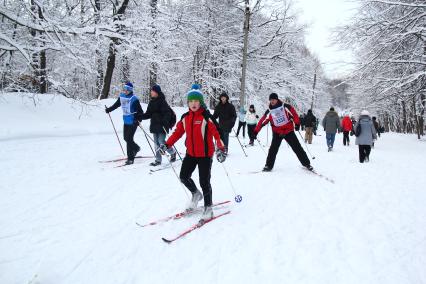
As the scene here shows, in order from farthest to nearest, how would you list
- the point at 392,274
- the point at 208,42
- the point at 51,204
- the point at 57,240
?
the point at 208,42 → the point at 51,204 → the point at 57,240 → the point at 392,274

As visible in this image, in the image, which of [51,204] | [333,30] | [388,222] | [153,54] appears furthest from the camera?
[333,30]

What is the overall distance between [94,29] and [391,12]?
13419mm

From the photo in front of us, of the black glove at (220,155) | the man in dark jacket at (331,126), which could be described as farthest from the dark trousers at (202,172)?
the man in dark jacket at (331,126)

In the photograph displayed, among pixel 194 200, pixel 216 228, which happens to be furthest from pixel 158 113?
pixel 216 228

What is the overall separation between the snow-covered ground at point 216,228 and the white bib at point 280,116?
1.21m

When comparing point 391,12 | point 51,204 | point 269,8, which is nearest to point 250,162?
point 51,204

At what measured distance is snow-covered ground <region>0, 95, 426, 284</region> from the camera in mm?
3277

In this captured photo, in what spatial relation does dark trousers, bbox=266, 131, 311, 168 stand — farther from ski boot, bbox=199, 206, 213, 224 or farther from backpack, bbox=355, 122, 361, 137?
ski boot, bbox=199, 206, 213, 224

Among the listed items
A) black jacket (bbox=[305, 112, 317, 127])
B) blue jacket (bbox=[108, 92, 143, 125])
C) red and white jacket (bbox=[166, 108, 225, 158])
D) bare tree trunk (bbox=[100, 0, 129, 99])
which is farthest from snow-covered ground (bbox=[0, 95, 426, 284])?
bare tree trunk (bbox=[100, 0, 129, 99])

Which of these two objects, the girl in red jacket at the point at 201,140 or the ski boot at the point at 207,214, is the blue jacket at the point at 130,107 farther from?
the ski boot at the point at 207,214

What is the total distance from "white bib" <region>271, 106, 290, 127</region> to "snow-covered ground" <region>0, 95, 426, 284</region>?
1.21 meters

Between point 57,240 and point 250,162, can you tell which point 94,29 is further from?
point 57,240

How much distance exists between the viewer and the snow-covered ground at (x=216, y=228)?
3.28 metres

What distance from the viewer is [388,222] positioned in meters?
4.46
